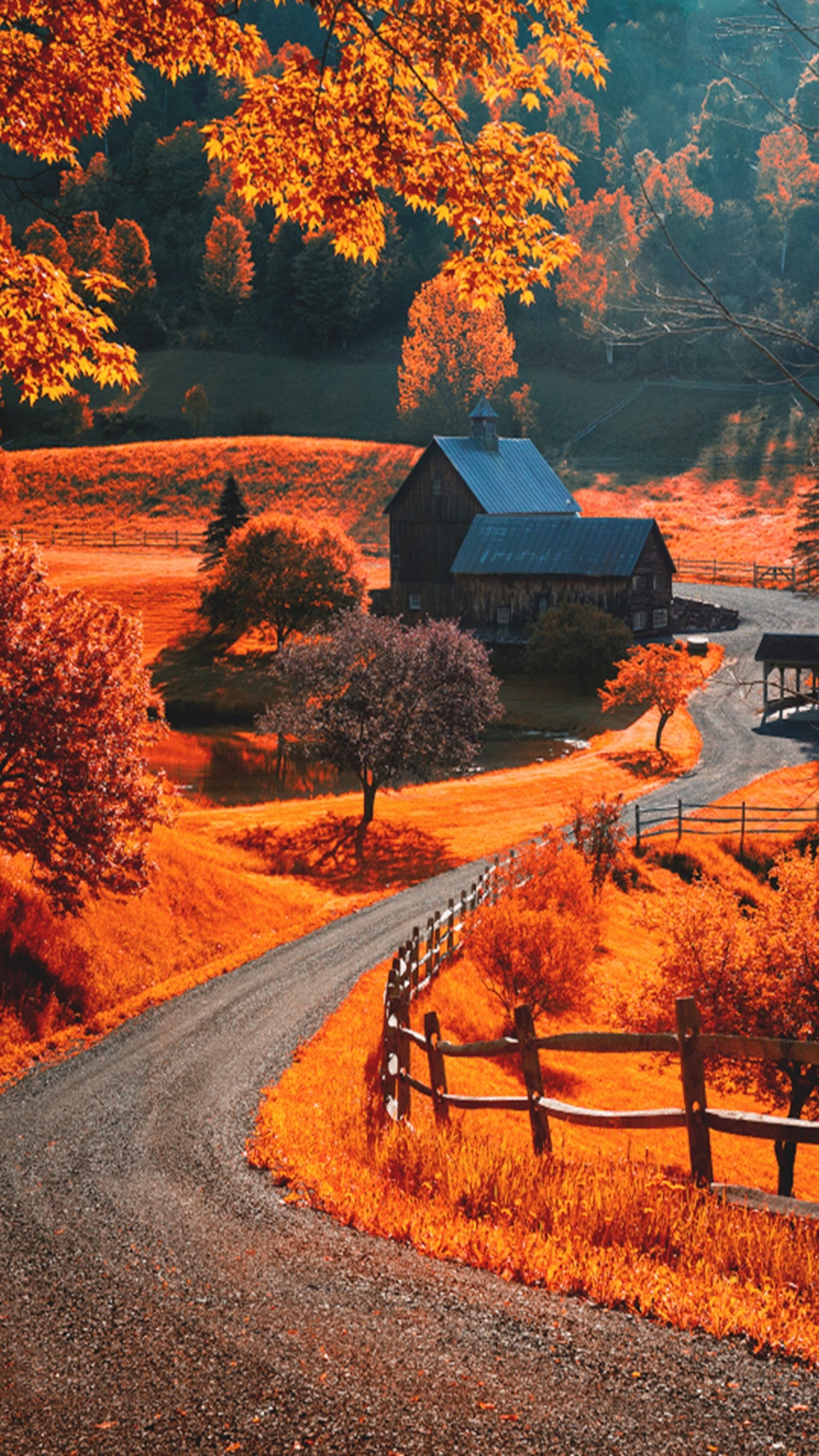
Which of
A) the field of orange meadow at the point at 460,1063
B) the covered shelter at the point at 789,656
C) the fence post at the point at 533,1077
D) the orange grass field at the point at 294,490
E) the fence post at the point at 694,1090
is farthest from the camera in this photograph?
the orange grass field at the point at 294,490

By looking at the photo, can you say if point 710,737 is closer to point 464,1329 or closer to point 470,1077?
point 470,1077

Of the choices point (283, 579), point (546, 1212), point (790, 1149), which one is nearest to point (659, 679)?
point (283, 579)

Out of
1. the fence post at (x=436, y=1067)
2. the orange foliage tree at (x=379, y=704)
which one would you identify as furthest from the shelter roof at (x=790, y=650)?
the fence post at (x=436, y=1067)

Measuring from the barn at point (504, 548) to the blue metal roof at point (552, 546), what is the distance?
66mm

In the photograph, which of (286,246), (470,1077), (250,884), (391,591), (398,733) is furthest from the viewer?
(286,246)

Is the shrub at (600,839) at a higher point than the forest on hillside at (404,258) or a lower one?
lower

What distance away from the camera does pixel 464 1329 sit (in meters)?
5.77

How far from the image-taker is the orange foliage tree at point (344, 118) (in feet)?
28.9

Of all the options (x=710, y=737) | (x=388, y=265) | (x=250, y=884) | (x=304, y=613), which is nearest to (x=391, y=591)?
(x=304, y=613)

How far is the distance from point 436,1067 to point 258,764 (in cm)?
3676

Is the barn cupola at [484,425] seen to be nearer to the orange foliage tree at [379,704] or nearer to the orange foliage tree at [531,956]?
the orange foliage tree at [379,704]

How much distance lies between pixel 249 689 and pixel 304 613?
742cm

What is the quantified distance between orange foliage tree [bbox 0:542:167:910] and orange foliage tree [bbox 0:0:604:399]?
848cm

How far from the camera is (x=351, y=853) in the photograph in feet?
109
